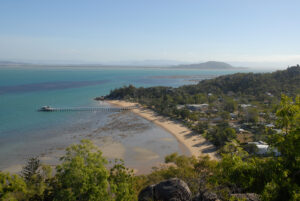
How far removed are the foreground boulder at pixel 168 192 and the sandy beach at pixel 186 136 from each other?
1235 centimetres

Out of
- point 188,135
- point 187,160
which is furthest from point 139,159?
point 188,135

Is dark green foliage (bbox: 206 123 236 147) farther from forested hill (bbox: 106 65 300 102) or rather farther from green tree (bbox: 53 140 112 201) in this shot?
forested hill (bbox: 106 65 300 102)

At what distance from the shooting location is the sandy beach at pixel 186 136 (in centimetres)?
2460

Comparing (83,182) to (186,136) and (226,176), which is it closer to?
(226,176)

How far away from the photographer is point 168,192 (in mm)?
11297

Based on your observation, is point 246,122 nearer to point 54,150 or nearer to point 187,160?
point 187,160

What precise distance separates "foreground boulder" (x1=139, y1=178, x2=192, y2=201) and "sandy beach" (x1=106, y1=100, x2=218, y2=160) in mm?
12349

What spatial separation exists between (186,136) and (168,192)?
19562 mm

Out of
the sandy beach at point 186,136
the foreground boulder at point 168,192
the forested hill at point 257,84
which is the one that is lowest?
the sandy beach at point 186,136

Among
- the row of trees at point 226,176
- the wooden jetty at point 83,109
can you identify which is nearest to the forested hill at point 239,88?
the wooden jetty at point 83,109

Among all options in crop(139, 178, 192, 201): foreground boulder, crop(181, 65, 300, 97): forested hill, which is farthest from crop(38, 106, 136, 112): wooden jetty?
crop(139, 178, 192, 201): foreground boulder

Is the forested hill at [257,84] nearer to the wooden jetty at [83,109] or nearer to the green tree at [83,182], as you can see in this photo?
the wooden jetty at [83,109]

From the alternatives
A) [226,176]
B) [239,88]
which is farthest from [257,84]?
[226,176]

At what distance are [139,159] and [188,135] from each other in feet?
32.6
